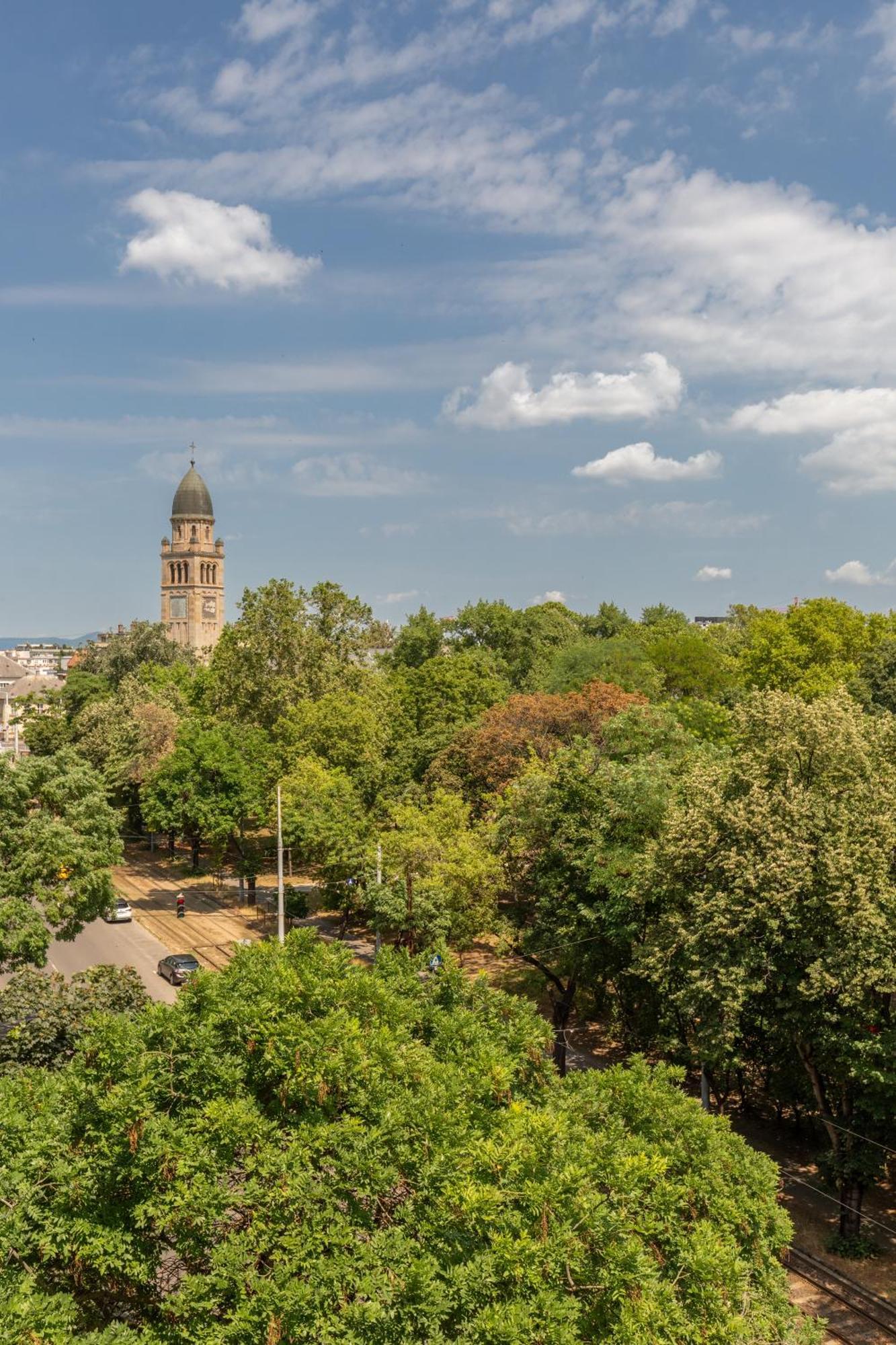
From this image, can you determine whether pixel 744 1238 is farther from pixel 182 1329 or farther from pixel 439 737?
pixel 439 737

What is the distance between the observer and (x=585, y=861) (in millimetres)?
22297

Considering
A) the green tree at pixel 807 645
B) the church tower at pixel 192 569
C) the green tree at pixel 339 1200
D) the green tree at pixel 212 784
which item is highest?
the church tower at pixel 192 569

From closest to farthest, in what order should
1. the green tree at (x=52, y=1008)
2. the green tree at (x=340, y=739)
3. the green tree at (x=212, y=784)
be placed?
the green tree at (x=52, y=1008), the green tree at (x=212, y=784), the green tree at (x=340, y=739)

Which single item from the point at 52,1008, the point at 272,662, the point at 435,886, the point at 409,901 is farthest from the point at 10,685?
the point at 52,1008

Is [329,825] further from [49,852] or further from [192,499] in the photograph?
[192,499]

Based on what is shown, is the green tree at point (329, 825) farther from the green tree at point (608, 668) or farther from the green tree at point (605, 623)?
the green tree at point (605, 623)

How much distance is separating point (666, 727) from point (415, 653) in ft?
127

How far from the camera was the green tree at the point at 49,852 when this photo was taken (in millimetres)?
20109

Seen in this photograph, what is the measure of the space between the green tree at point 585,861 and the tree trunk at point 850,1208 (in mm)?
5465

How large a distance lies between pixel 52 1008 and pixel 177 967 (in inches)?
411

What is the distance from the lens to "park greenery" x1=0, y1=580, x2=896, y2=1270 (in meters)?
8.69

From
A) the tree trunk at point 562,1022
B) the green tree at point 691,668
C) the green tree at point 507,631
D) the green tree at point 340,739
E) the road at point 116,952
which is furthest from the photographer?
the green tree at point 507,631

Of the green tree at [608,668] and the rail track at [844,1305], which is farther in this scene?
the green tree at [608,668]

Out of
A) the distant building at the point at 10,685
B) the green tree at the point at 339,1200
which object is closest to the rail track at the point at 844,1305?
the green tree at the point at 339,1200
